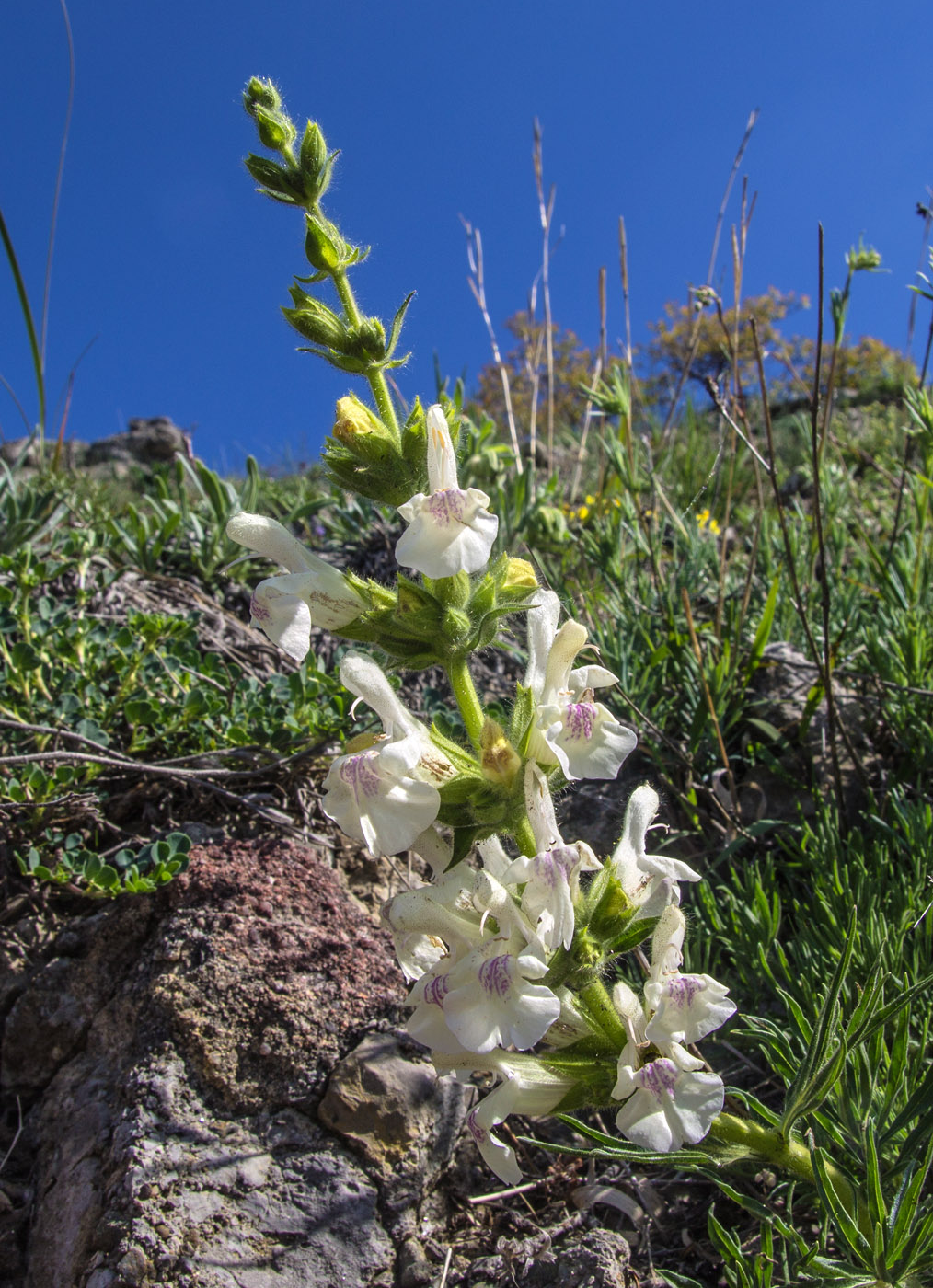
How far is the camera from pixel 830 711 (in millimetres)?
2109

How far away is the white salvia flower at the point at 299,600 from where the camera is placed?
1284mm

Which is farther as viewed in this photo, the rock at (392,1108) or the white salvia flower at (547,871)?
the rock at (392,1108)

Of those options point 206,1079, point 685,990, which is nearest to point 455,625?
point 685,990

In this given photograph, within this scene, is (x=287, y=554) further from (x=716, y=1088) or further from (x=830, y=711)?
(x=830, y=711)

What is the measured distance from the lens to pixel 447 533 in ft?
4.03

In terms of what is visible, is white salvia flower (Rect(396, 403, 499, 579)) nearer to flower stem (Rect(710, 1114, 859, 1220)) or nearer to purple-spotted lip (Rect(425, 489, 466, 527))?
purple-spotted lip (Rect(425, 489, 466, 527))

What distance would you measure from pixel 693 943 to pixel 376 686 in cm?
98

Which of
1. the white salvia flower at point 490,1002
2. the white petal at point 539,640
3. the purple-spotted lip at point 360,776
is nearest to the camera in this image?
the white salvia flower at point 490,1002

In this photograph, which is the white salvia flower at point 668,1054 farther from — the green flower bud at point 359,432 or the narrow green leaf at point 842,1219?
the green flower bud at point 359,432

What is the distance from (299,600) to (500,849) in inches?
20.0

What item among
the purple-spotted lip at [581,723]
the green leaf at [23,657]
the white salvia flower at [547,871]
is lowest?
the white salvia flower at [547,871]

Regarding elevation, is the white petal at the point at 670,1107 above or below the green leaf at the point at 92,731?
below

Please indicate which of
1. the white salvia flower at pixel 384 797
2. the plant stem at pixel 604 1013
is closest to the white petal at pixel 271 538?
the white salvia flower at pixel 384 797

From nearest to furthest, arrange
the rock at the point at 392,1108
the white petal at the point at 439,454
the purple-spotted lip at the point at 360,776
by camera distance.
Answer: the purple-spotted lip at the point at 360,776 → the white petal at the point at 439,454 → the rock at the point at 392,1108
